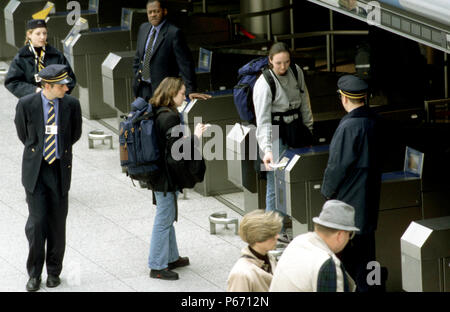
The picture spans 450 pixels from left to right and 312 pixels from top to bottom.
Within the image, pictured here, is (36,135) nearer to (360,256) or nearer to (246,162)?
(246,162)

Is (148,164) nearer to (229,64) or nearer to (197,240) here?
(197,240)

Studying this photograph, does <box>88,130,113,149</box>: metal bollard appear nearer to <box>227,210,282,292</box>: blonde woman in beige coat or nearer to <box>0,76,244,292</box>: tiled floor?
<box>0,76,244,292</box>: tiled floor

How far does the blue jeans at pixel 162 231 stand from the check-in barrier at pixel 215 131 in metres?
2.19

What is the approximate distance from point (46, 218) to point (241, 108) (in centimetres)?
196

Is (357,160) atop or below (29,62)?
below

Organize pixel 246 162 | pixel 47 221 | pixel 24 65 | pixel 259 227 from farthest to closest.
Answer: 1. pixel 24 65
2. pixel 246 162
3. pixel 47 221
4. pixel 259 227

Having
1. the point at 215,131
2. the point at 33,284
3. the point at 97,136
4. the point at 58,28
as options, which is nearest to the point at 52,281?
the point at 33,284

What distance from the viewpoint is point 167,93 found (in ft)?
Result: 25.8

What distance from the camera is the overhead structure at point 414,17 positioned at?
249 inches

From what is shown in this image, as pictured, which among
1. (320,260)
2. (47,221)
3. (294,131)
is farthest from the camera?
(294,131)

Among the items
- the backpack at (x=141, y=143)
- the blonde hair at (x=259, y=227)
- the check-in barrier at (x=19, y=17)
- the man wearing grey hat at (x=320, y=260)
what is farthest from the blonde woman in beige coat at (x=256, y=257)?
the check-in barrier at (x=19, y=17)

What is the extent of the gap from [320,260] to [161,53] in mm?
5577

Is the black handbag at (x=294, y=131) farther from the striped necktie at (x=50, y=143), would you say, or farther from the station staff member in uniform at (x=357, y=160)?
the striped necktie at (x=50, y=143)

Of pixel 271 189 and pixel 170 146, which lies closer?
pixel 170 146
